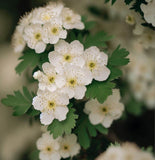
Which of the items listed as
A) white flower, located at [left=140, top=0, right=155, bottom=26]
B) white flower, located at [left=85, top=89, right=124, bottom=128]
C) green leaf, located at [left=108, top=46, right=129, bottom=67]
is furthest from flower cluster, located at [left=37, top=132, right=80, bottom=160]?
white flower, located at [left=140, top=0, right=155, bottom=26]

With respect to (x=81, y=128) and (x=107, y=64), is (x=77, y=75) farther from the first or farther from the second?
(x=81, y=128)

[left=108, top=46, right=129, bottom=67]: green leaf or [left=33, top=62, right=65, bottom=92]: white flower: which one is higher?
[left=33, top=62, right=65, bottom=92]: white flower

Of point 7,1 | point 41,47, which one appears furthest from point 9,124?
point 41,47

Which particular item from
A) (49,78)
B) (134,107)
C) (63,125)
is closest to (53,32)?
(49,78)

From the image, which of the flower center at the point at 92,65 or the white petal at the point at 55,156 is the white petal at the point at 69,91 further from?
the white petal at the point at 55,156

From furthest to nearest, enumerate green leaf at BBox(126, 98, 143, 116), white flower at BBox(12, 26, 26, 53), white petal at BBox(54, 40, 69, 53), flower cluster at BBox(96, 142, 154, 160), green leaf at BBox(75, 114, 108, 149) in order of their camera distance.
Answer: green leaf at BBox(126, 98, 143, 116), white flower at BBox(12, 26, 26, 53), green leaf at BBox(75, 114, 108, 149), white petal at BBox(54, 40, 69, 53), flower cluster at BBox(96, 142, 154, 160)

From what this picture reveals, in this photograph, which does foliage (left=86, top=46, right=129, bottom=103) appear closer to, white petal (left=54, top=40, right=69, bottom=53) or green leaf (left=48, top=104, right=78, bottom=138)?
Result: green leaf (left=48, top=104, right=78, bottom=138)

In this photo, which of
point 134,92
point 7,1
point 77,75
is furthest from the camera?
point 7,1
